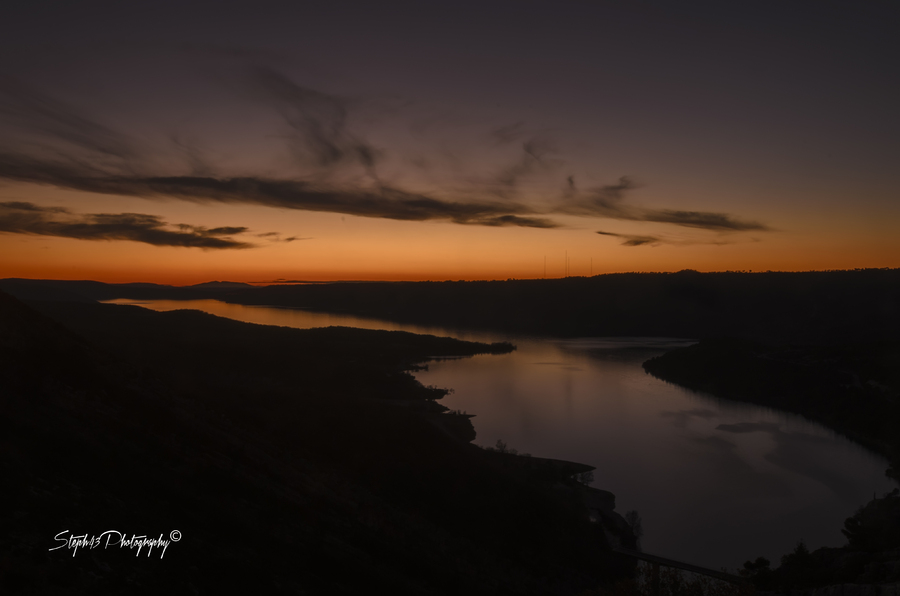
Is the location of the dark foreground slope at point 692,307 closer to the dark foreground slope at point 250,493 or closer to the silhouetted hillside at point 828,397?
the silhouetted hillside at point 828,397

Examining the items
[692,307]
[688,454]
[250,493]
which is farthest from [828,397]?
[692,307]

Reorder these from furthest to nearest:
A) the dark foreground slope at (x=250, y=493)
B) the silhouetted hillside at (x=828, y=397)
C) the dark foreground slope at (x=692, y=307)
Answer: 1. the dark foreground slope at (x=692, y=307)
2. the silhouetted hillside at (x=828, y=397)
3. the dark foreground slope at (x=250, y=493)

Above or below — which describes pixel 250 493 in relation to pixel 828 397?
above

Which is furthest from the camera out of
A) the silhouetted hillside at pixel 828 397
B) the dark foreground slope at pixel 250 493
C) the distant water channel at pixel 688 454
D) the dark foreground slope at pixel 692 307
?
the dark foreground slope at pixel 692 307

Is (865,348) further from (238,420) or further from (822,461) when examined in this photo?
(238,420)

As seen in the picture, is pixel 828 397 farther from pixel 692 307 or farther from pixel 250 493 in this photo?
pixel 692 307

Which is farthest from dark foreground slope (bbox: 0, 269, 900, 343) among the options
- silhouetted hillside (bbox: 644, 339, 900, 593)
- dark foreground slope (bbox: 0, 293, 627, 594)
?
dark foreground slope (bbox: 0, 293, 627, 594)

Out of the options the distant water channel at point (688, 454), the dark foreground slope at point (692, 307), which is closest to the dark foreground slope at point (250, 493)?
the distant water channel at point (688, 454)

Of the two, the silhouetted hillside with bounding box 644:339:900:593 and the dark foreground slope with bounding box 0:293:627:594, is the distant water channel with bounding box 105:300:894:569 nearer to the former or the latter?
the silhouetted hillside with bounding box 644:339:900:593
